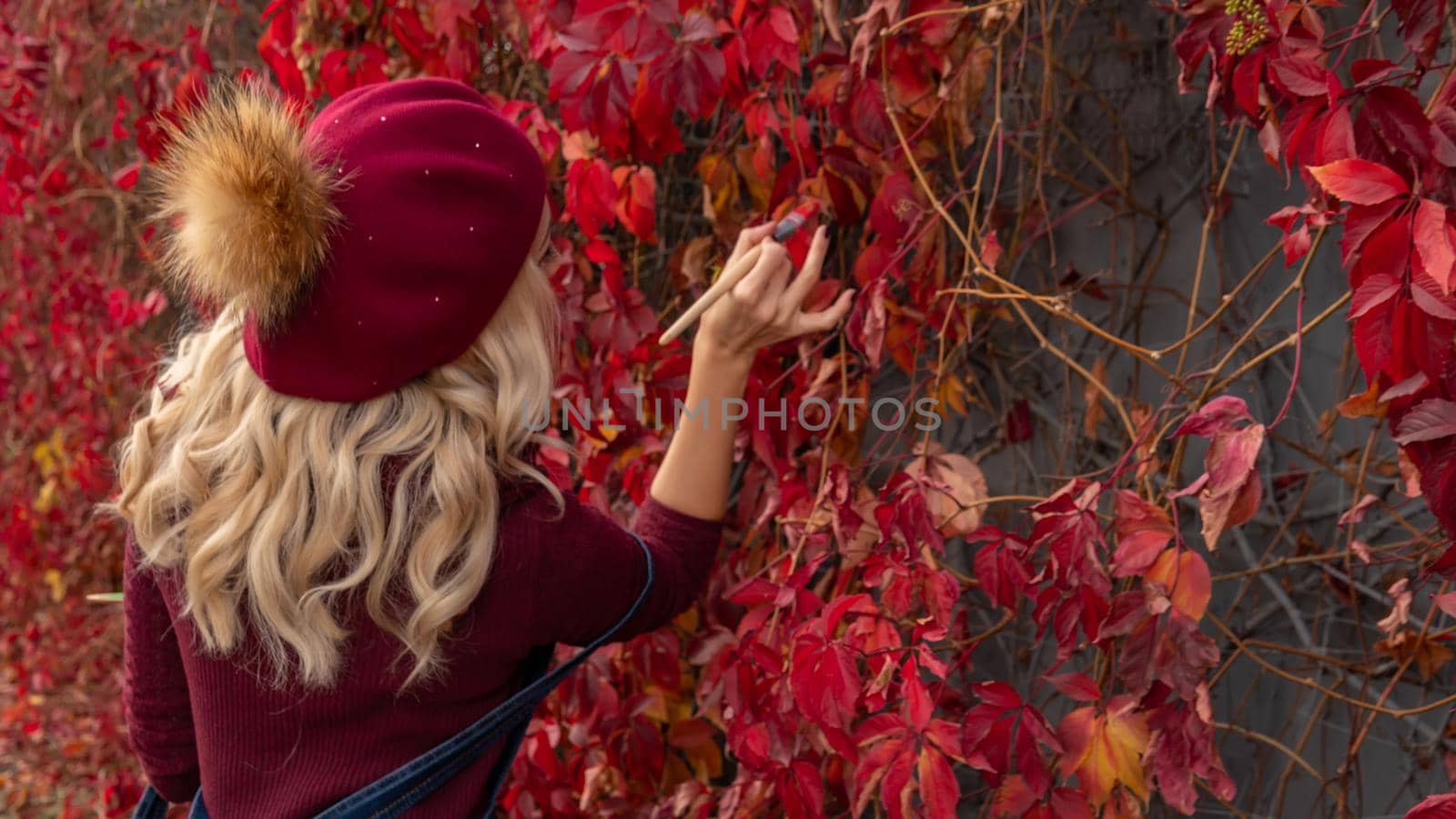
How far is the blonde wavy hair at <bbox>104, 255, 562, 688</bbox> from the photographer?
1268 mm

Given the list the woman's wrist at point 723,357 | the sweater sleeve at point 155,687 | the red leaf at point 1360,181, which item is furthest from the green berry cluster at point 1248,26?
the sweater sleeve at point 155,687

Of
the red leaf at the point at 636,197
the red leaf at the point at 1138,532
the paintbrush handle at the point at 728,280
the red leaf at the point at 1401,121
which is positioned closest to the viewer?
the red leaf at the point at 1401,121

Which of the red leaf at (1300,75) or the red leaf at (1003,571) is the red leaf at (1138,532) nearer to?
the red leaf at (1003,571)

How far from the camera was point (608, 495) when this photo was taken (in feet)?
6.23

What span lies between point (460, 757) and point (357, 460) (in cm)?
34

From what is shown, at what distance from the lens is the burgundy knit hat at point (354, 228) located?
119cm

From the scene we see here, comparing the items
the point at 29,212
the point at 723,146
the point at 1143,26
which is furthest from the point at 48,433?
the point at 1143,26

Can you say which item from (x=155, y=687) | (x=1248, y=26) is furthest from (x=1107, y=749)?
(x=155, y=687)

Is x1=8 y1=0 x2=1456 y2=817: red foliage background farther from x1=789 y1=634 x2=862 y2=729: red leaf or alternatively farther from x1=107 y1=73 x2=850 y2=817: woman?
x1=107 y1=73 x2=850 y2=817: woman

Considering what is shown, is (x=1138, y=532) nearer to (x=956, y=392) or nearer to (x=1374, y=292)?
(x=1374, y=292)

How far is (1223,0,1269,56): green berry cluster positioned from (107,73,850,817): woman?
53 centimetres

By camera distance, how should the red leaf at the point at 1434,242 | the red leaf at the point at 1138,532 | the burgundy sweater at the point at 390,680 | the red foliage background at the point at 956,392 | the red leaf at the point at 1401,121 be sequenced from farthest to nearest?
the burgundy sweater at the point at 390,680, the red leaf at the point at 1138,532, the red foliage background at the point at 956,392, the red leaf at the point at 1401,121, the red leaf at the point at 1434,242

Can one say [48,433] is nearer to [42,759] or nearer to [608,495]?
[42,759]

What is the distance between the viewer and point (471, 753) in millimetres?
1359
